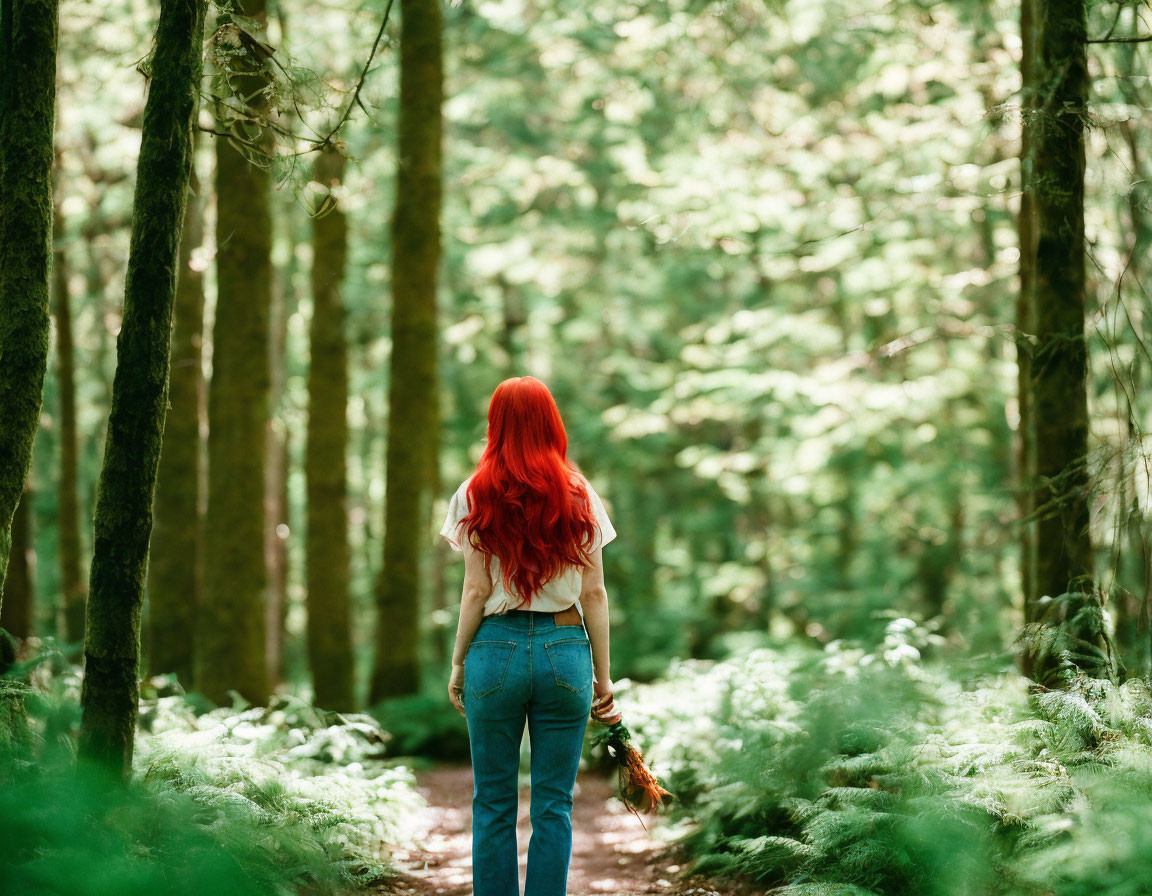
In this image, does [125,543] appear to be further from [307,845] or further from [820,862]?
[820,862]

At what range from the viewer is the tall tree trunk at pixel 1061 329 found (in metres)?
5.46

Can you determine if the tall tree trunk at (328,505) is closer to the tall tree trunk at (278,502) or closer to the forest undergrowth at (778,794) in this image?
the tall tree trunk at (278,502)

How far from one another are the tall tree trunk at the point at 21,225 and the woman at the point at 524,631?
197cm

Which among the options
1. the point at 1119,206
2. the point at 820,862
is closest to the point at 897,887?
the point at 820,862

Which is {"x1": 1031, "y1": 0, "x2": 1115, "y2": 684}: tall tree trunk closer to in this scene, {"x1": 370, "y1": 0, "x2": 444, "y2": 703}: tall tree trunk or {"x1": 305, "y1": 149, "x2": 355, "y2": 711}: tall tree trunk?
{"x1": 370, "y1": 0, "x2": 444, "y2": 703}: tall tree trunk

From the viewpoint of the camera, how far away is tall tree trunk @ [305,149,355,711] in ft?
35.0

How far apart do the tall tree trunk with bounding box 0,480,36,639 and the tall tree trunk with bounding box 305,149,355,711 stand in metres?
3.54

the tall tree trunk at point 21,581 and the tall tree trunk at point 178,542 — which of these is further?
the tall tree trunk at point 21,581

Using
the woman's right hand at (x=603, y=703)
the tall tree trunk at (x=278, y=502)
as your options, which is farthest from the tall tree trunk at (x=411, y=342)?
the woman's right hand at (x=603, y=703)

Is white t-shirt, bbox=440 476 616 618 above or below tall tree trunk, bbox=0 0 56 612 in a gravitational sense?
below

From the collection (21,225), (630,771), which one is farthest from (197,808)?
(21,225)

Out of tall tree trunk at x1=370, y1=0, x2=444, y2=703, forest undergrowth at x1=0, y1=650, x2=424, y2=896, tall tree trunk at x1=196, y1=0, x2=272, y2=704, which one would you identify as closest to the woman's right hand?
forest undergrowth at x1=0, y1=650, x2=424, y2=896

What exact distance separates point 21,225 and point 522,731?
317cm

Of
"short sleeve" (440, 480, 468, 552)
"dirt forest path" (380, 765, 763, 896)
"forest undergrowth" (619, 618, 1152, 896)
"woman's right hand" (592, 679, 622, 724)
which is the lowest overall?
"dirt forest path" (380, 765, 763, 896)
